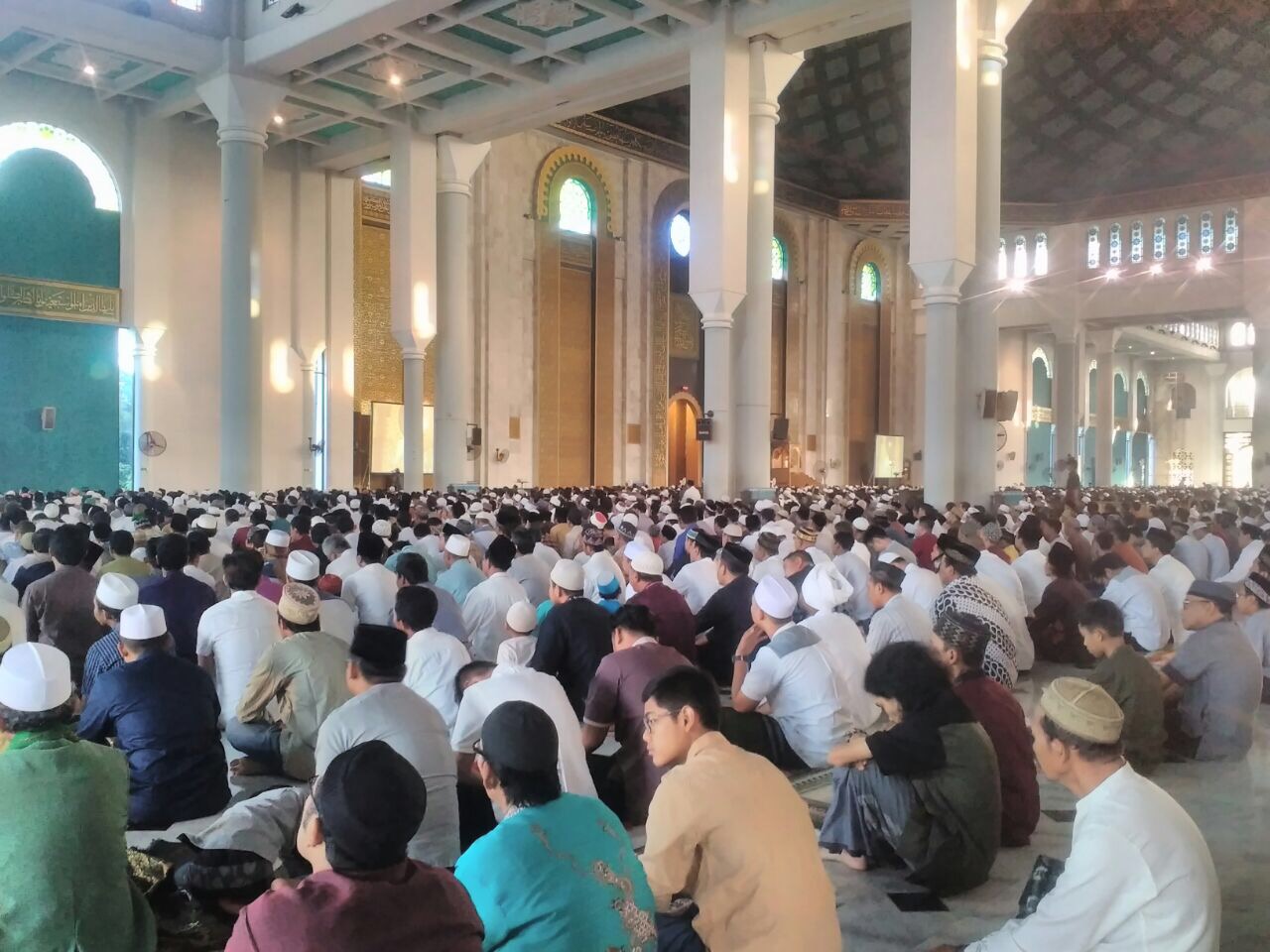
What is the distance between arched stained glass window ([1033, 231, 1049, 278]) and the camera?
22.7 m

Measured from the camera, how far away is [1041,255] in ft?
74.6

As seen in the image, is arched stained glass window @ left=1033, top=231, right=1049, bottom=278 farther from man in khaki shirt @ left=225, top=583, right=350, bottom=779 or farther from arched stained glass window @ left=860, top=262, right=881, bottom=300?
man in khaki shirt @ left=225, top=583, right=350, bottom=779

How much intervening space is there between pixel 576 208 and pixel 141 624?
15985 millimetres

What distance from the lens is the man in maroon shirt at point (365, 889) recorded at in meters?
1.39

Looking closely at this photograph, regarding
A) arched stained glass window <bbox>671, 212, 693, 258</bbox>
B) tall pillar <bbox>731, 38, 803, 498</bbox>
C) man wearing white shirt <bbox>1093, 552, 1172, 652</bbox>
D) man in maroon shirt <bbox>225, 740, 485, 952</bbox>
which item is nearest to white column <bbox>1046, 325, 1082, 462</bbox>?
arched stained glass window <bbox>671, 212, 693, 258</bbox>

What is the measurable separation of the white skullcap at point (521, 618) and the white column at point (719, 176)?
8.29m

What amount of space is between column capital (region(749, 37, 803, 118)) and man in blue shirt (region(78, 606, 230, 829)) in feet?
34.5

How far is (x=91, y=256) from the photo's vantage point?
14.0 metres

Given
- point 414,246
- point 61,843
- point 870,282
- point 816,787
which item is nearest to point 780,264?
point 870,282

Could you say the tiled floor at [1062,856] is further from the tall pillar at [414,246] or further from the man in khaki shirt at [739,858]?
the tall pillar at [414,246]

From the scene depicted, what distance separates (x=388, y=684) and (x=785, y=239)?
67.2 ft

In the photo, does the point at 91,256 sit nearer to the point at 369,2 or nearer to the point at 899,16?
the point at 369,2

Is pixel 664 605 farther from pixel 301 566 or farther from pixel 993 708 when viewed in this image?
pixel 993 708

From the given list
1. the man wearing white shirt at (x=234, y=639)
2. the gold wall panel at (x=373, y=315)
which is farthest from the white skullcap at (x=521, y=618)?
the gold wall panel at (x=373, y=315)
